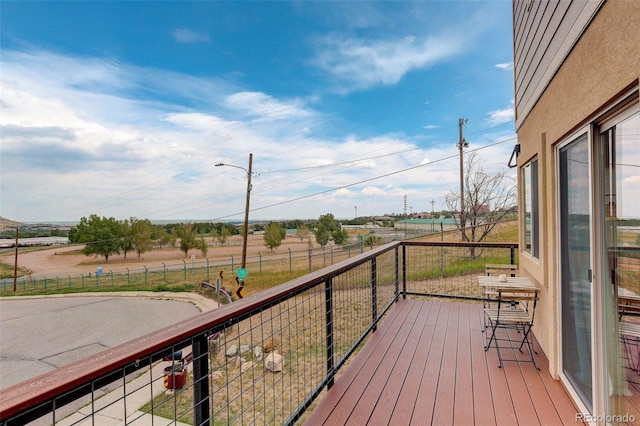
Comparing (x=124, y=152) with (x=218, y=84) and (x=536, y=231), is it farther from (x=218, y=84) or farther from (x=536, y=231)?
(x=536, y=231)

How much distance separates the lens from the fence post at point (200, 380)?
3.62ft

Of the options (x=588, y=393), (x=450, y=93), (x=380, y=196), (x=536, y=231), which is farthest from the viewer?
(x=380, y=196)

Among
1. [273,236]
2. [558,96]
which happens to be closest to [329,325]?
[558,96]

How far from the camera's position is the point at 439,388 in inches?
93.1

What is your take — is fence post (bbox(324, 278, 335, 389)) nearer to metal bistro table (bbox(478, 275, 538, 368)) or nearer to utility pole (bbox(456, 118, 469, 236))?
metal bistro table (bbox(478, 275, 538, 368))

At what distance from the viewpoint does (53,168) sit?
70.6 feet

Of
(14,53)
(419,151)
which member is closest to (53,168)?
(14,53)

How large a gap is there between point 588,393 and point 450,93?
1474cm

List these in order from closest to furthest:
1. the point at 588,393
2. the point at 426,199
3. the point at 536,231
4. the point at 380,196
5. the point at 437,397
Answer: the point at 588,393 → the point at 437,397 → the point at 536,231 → the point at 426,199 → the point at 380,196

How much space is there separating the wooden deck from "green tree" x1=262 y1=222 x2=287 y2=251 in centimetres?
2537

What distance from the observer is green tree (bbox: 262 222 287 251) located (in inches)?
1113

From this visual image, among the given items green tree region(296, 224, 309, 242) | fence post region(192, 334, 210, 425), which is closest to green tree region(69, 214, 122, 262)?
green tree region(296, 224, 309, 242)

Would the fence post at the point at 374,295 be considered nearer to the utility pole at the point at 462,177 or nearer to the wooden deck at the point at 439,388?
the wooden deck at the point at 439,388

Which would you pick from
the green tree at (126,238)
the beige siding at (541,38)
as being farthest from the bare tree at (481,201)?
the green tree at (126,238)
